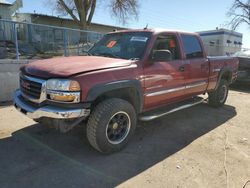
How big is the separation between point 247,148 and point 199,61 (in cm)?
209

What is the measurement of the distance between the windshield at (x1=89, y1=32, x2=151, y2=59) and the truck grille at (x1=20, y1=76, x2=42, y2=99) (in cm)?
143

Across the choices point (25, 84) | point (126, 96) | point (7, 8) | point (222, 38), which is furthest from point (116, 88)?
point (222, 38)

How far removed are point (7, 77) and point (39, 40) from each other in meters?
3.88

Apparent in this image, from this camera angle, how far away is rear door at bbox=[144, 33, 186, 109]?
4.26 m

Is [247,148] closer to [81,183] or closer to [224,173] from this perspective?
[224,173]

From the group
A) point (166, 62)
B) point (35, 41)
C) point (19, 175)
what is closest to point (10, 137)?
point (19, 175)

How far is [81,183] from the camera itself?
10.2 feet

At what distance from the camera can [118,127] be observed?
4016 mm

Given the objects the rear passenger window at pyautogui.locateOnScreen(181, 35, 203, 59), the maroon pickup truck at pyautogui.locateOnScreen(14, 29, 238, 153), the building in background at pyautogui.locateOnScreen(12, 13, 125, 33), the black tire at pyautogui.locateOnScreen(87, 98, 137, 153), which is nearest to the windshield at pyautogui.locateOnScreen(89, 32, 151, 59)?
the maroon pickup truck at pyautogui.locateOnScreen(14, 29, 238, 153)

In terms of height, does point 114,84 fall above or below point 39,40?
below

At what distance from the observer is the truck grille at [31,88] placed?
3545mm

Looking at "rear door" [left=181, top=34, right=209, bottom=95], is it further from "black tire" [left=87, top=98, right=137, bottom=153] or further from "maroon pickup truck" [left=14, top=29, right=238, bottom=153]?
"black tire" [left=87, top=98, right=137, bottom=153]

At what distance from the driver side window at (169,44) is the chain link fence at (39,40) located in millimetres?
3441

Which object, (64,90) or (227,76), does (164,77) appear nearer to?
(64,90)
